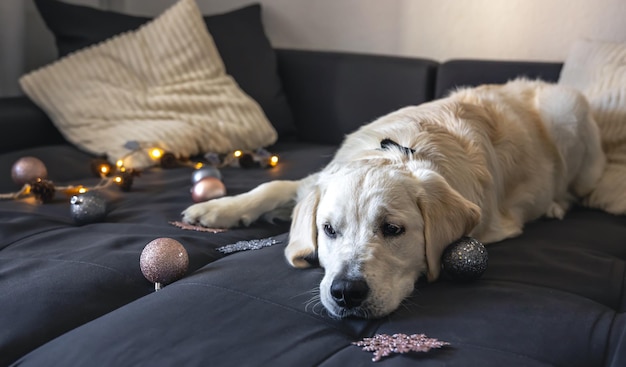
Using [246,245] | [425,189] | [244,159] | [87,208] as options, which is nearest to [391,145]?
[425,189]

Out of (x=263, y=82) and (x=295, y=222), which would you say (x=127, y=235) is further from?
(x=263, y=82)

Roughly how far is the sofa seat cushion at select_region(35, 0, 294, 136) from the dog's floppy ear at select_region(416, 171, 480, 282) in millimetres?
1693

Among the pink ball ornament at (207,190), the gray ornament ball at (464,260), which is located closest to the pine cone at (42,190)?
the pink ball ornament at (207,190)

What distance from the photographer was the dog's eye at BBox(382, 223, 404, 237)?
5.20ft

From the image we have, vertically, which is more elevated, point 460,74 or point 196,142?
point 460,74

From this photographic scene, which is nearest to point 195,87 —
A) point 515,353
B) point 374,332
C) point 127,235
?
point 127,235

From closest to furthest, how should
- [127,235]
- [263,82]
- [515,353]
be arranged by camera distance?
[515,353] → [127,235] → [263,82]

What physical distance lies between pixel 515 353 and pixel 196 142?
1882 mm

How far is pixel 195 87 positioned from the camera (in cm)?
306

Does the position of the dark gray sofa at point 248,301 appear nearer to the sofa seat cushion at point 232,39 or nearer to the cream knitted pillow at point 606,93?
the cream knitted pillow at point 606,93

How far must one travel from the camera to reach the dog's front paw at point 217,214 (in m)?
2.07

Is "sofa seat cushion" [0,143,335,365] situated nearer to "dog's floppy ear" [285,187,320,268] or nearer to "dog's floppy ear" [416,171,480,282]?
"dog's floppy ear" [285,187,320,268]

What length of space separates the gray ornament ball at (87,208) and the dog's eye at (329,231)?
0.76 metres

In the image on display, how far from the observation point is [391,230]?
1.59 m
